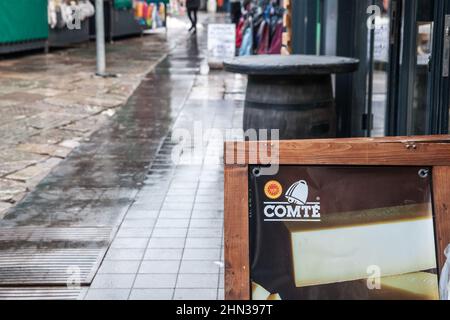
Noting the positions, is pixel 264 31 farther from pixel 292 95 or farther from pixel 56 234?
pixel 56 234

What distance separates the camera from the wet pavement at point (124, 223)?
4152mm

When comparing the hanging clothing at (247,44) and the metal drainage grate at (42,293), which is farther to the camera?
the hanging clothing at (247,44)

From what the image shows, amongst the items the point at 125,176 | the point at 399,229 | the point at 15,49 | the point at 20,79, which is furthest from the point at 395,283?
the point at 15,49

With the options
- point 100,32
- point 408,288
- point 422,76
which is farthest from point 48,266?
point 100,32

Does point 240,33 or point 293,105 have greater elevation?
point 240,33

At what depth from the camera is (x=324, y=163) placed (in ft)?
8.45

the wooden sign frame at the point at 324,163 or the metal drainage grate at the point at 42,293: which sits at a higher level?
the wooden sign frame at the point at 324,163

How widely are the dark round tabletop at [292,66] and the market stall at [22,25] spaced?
11.1 m

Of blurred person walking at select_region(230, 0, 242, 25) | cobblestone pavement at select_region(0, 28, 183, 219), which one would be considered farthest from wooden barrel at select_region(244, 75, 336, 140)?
blurred person walking at select_region(230, 0, 242, 25)

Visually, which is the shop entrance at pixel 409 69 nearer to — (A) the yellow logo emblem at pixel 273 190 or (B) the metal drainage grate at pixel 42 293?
(A) the yellow logo emblem at pixel 273 190

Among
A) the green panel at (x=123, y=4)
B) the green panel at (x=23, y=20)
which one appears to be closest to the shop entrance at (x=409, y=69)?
the green panel at (x=23, y=20)

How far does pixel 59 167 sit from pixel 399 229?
479 cm

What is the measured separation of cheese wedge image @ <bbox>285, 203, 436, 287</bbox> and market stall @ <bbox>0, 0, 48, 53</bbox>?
1388cm

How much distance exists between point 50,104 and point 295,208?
323 inches
